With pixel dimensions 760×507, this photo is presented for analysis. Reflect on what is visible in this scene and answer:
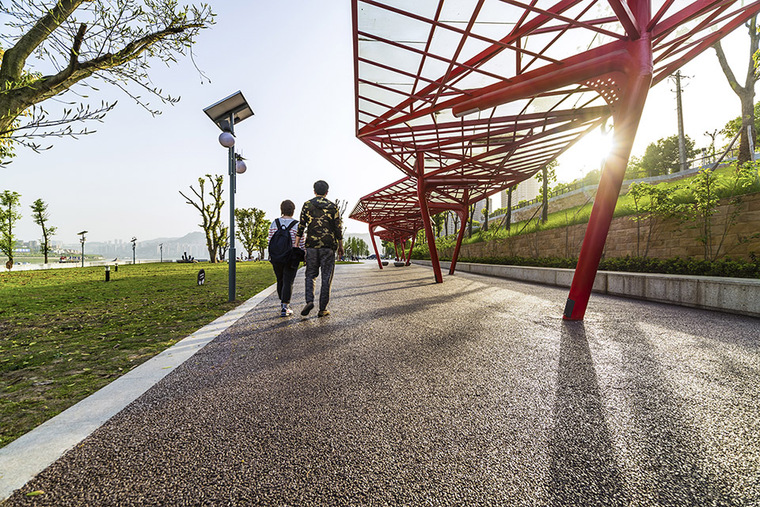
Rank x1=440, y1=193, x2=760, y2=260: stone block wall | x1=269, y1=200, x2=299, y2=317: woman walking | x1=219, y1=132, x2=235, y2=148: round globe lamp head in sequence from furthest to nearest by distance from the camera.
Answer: x1=440, y1=193, x2=760, y2=260: stone block wall → x1=219, y1=132, x2=235, y2=148: round globe lamp head → x1=269, y1=200, x2=299, y2=317: woman walking

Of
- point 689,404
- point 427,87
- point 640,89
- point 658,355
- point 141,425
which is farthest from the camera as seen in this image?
point 427,87

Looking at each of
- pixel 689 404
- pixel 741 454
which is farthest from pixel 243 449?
pixel 689 404

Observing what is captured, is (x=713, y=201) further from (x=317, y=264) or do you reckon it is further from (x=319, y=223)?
(x=317, y=264)

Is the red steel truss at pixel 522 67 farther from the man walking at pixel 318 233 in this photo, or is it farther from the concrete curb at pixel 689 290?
the man walking at pixel 318 233

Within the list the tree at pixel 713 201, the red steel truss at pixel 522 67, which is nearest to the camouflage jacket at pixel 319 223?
the red steel truss at pixel 522 67

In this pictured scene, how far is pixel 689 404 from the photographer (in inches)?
91.7

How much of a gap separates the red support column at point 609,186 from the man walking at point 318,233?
4228 millimetres

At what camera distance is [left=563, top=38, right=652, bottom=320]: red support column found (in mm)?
5027

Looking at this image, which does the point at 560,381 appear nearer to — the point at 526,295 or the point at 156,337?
the point at 156,337

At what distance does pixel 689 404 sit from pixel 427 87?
363 inches

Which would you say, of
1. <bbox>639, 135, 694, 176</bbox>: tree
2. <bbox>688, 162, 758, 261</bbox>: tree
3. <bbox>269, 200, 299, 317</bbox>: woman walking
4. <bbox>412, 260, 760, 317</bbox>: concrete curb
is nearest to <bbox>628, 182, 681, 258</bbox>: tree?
<bbox>688, 162, 758, 261</bbox>: tree

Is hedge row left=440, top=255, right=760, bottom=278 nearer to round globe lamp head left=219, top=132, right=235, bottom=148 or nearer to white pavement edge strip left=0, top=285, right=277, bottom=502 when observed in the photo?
white pavement edge strip left=0, top=285, right=277, bottom=502

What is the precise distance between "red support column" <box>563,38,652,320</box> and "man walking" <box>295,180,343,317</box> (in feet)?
13.9

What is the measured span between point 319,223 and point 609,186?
496 centimetres
